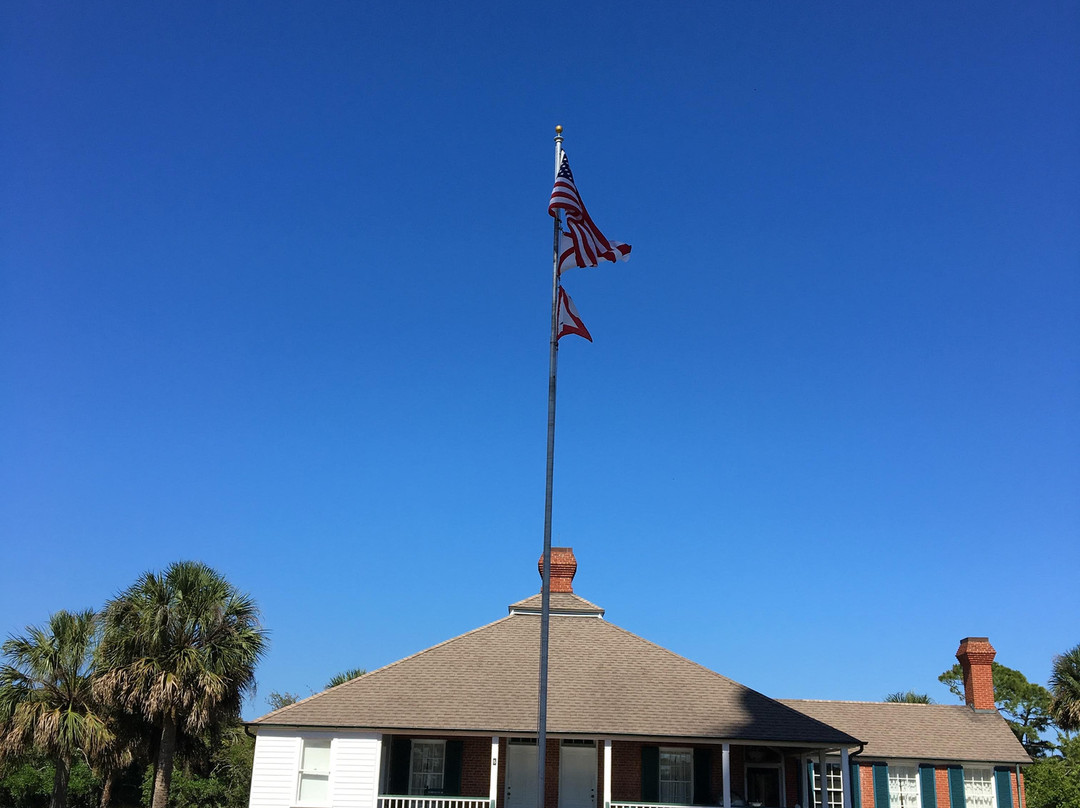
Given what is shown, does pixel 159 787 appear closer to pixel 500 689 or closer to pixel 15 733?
pixel 15 733

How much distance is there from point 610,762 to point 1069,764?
774 inches

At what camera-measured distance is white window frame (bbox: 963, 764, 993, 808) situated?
31.4 m

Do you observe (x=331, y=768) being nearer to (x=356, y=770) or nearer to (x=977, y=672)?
(x=356, y=770)

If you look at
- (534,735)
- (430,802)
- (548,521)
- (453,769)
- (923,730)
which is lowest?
(430,802)

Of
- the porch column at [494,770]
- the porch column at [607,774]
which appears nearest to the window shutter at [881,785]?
the porch column at [607,774]

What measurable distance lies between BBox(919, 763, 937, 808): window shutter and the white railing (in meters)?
15.4

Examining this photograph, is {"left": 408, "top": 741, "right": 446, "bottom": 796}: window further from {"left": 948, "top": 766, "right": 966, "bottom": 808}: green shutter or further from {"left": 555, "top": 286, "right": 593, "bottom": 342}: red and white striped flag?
{"left": 948, "top": 766, "right": 966, "bottom": 808}: green shutter

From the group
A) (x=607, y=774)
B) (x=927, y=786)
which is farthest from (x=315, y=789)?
(x=927, y=786)

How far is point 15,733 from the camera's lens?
27.7 m

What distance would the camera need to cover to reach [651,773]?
81.8 feet

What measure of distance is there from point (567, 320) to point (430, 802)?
1402 cm

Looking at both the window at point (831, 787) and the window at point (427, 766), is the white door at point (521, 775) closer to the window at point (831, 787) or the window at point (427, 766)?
the window at point (427, 766)

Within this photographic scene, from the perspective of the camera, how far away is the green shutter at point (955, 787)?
31.1 metres

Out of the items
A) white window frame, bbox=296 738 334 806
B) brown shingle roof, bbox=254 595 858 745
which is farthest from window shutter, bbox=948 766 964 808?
white window frame, bbox=296 738 334 806
